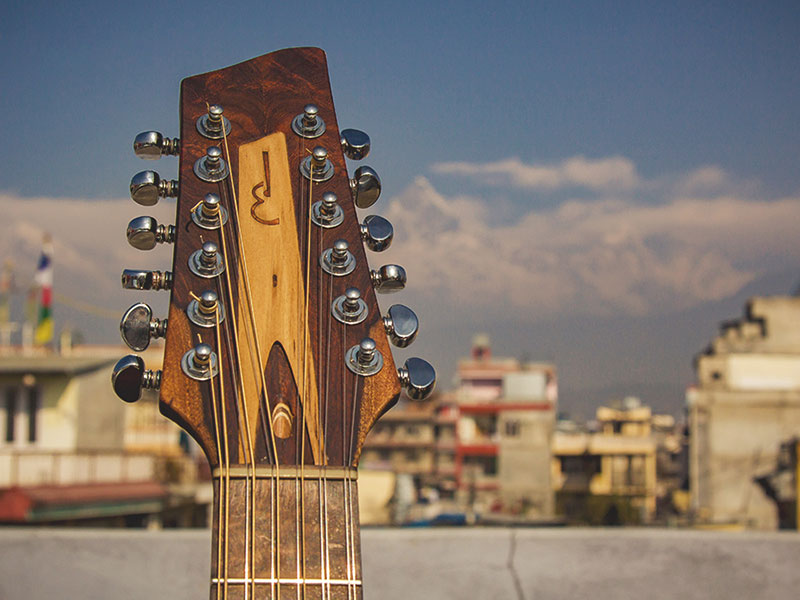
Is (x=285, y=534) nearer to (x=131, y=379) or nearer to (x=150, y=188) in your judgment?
(x=131, y=379)

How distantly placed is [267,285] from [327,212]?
170 mm

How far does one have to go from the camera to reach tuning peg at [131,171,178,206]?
179cm

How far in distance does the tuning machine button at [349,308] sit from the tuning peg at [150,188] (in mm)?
331

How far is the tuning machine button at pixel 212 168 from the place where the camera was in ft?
5.96

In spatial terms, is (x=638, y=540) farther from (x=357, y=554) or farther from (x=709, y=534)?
(x=357, y=554)

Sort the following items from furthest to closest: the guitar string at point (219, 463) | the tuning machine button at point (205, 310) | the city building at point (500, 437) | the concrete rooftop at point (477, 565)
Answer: the city building at point (500, 437) < the concrete rooftop at point (477, 565) < the tuning machine button at point (205, 310) < the guitar string at point (219, 463)

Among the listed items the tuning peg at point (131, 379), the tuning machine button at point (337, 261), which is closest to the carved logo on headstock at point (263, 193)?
the tuning machine button at point (337, 261)

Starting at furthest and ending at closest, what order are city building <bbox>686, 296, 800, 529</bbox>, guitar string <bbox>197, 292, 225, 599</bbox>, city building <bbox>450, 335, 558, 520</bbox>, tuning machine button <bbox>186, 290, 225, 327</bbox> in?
city building <bbox>450, 335, 558, 520</bbox> < city building <bbox>686, 296, 800, 529</bbox> < tuning machine button <bbox>186, 290, 225, 327</bbox> < guitar string <bbox>197, 292, 225, 599</bbox>

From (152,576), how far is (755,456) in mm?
26551

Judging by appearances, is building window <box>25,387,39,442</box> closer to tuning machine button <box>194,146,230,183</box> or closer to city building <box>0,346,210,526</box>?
city building <box>0,346,210,526</box>

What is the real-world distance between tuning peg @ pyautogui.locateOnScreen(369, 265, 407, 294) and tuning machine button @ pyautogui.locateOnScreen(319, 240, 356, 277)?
0.04m

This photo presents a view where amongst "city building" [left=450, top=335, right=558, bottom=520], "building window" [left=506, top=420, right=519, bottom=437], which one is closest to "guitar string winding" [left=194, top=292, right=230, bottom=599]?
"city building" [left=450, top=335, right=558, bottom=520]

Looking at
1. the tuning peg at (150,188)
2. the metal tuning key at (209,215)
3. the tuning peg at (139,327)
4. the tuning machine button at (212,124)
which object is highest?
the tuning machine button at (212,124)

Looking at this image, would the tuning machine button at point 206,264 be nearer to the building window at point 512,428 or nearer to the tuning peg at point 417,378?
the tuning peg at point 417,378
